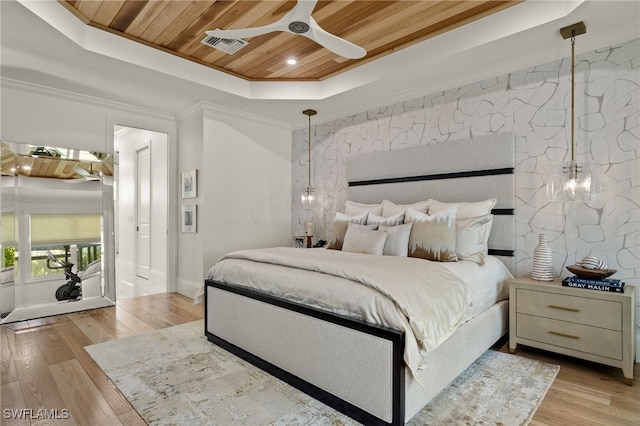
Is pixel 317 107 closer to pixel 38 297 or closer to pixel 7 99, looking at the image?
pixel 7 99

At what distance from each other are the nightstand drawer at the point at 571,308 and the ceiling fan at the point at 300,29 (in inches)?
91.8

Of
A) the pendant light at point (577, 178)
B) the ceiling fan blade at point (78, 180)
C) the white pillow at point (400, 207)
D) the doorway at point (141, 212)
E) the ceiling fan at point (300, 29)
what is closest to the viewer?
the ceiling fan at point (300, 29)

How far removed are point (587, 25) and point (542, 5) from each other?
15.1 inches

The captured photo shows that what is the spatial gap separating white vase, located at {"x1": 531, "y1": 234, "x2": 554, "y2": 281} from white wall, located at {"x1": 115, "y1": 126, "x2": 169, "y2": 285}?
449cm

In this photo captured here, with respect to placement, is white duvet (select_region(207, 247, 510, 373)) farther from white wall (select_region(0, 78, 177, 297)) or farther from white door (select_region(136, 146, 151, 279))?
white door (select_region(136, 146, 151, 279))

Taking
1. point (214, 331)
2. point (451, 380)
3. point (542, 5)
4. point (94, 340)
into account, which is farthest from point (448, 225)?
point (94, 340)

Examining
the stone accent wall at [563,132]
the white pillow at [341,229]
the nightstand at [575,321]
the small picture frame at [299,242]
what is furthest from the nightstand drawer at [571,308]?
the small picture frame at [299,242]

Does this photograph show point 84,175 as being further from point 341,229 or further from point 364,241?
point 364,241

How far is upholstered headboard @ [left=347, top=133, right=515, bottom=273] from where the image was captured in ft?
10.5

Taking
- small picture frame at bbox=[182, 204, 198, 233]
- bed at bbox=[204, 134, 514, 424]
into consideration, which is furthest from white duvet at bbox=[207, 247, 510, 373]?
small picture frame at bbox=[182, 204, 198, 233]

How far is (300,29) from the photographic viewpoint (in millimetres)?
2438

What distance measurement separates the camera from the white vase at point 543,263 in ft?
8.77

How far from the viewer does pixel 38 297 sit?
371 centimetres

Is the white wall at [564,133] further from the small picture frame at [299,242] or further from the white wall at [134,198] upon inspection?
the white wall at [134,198]
